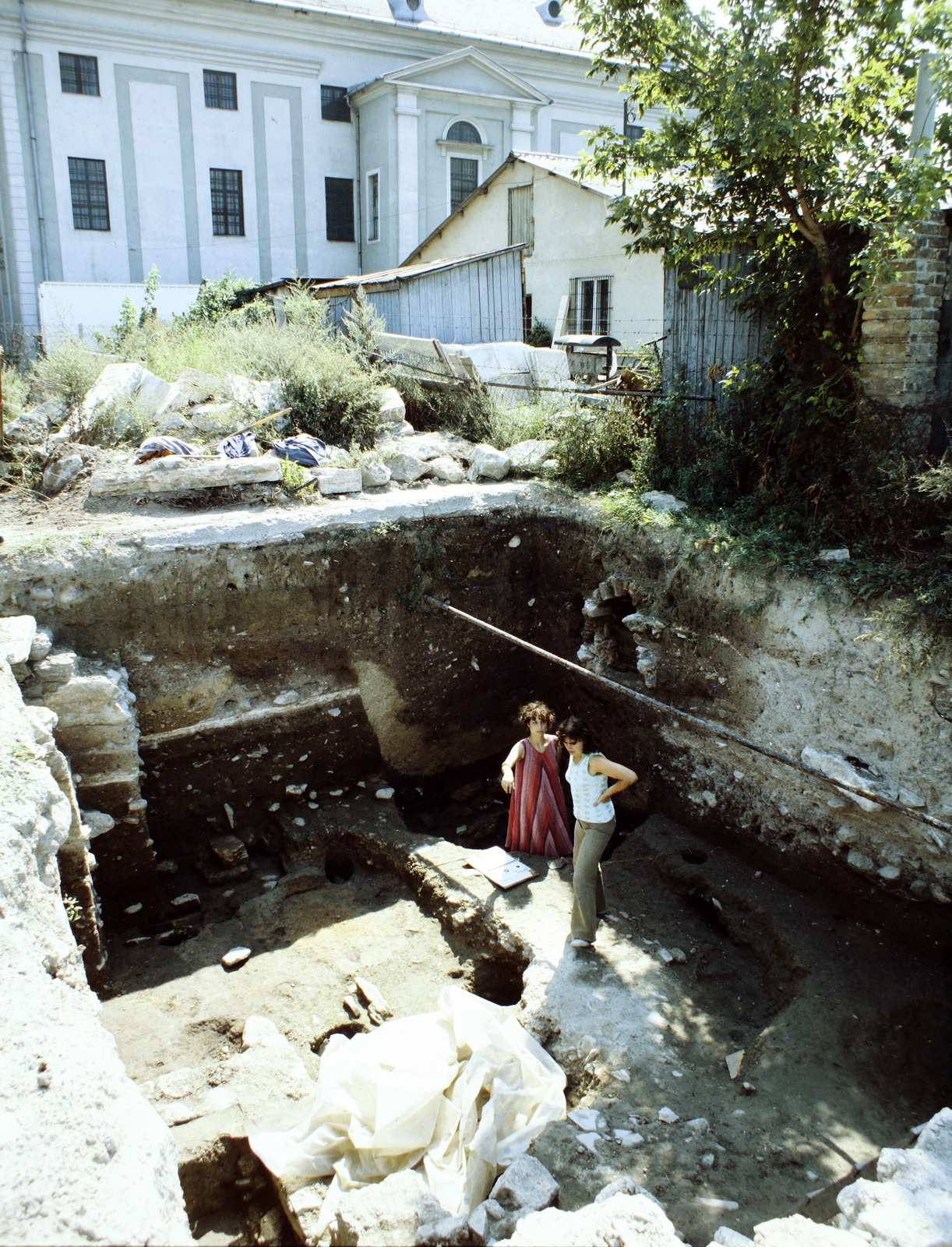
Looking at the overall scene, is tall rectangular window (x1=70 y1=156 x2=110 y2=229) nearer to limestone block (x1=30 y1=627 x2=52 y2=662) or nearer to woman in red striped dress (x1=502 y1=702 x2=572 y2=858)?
limestone block (x1=30 y1=627 x2=52 y2=662)

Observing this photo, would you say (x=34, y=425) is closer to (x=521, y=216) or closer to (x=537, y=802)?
(x=537, y=802)

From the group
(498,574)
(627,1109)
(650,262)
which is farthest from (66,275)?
(627,1109)

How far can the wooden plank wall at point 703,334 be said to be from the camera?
6.83 metres

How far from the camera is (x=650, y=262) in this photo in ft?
37.7

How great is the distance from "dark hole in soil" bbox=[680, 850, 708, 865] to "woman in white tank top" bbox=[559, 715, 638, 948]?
3.94ft

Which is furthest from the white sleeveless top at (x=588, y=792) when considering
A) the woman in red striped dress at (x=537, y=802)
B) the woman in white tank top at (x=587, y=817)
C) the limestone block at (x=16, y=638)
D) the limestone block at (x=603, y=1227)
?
the limestone block at (x=16, y=638)

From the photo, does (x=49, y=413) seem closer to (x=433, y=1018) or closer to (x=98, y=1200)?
(x=433, y=1018)

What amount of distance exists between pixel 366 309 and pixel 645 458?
480cm

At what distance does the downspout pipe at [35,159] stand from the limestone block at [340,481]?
1393 cm

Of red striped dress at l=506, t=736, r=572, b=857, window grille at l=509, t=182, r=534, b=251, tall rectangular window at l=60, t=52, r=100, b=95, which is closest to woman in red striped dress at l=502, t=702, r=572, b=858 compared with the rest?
red striped dress at l=506, t=736, r=572, b=857

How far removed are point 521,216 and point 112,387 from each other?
29.2ft

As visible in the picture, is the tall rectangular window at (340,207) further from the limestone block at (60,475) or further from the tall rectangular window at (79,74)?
the limestone block at (60,475)

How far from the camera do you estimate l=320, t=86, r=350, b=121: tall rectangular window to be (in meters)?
20.7

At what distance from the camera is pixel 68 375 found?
338 inches
